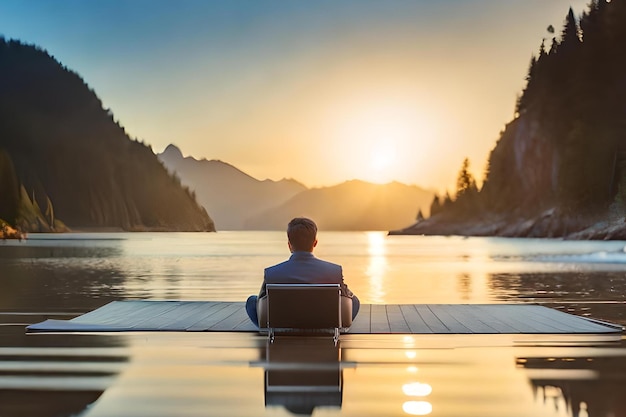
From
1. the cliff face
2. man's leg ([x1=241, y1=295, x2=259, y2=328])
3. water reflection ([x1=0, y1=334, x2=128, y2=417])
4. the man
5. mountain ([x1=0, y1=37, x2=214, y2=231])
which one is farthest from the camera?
mountain ([x1=0, y1=37, x2=214, y2=231])

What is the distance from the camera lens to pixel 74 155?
151 m

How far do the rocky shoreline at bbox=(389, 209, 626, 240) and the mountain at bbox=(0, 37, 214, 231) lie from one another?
64.4 metres

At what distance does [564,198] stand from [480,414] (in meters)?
87.0

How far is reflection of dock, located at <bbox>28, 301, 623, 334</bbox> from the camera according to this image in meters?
9.77

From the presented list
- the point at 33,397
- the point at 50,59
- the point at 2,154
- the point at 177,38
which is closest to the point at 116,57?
the point at 177,38

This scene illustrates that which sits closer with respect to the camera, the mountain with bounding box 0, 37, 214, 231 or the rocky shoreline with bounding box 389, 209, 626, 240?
the rocky shoreline with bounding box 389, 209, 626, 240

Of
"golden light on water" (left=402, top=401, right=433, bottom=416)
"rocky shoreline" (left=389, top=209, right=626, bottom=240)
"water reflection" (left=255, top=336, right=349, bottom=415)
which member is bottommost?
"golden light on water" (left=402, top=401, right=433, bottom=416)

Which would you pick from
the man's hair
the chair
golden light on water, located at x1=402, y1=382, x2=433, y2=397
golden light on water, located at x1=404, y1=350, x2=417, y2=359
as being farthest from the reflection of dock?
golden light on water, located at x1=402, y1=382, x2=433, y2=397

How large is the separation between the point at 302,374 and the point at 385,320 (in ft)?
13.7

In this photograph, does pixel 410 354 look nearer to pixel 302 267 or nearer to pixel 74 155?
pixel 302 267

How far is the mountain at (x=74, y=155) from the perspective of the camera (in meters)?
145

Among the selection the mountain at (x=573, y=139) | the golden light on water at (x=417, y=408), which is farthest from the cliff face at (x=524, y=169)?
the golden light on water at (x=417, y=408)

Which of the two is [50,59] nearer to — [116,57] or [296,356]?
[116,57]

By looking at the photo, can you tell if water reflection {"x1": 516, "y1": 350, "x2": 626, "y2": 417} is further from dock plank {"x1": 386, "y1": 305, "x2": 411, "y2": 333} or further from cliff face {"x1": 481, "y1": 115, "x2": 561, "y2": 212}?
cliff face {"x1": 481, "y1": 115, "x2": 561, "y2": 212}
